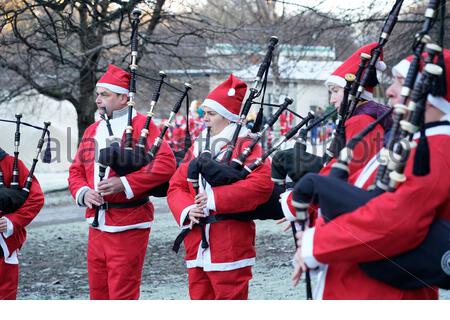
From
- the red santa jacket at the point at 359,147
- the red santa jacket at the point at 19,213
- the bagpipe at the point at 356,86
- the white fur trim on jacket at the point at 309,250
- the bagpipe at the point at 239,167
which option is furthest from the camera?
the red santa jacket at the point at 19,213

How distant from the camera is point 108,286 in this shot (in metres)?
5.34

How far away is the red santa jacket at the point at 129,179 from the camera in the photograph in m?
5.28

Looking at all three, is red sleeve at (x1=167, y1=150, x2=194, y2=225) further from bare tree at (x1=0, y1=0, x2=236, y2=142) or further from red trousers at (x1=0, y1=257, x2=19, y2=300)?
bare tree at (x1=0, y1=0, x2=236, y2=142)

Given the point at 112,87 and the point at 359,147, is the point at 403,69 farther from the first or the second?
the point at 112,87

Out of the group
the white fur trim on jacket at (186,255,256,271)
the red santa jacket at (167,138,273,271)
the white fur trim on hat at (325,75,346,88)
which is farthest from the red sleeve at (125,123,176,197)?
the white fur trim on hat at (325,75,346,88)

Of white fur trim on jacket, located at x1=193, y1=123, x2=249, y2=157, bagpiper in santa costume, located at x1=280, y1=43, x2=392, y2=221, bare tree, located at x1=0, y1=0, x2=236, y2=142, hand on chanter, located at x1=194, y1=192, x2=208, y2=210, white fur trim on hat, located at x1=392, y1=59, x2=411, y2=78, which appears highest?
bare tree, located at x1=0, y1=0, x2=236, y2=142

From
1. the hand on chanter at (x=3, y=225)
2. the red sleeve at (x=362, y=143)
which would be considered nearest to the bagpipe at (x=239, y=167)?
the red sleeve at (x=362, y=143)

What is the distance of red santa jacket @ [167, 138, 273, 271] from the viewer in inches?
188

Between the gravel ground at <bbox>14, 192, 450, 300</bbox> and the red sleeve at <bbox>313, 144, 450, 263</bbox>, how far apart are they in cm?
370

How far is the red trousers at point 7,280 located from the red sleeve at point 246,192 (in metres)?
1.69

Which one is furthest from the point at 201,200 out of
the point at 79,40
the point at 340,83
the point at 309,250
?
the point at 79,40

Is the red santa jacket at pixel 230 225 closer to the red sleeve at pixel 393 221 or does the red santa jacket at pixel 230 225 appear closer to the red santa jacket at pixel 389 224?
the red santa jacket at pixel 389 224

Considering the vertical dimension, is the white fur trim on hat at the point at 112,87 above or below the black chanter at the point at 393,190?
above

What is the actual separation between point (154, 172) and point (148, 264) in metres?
3.33
